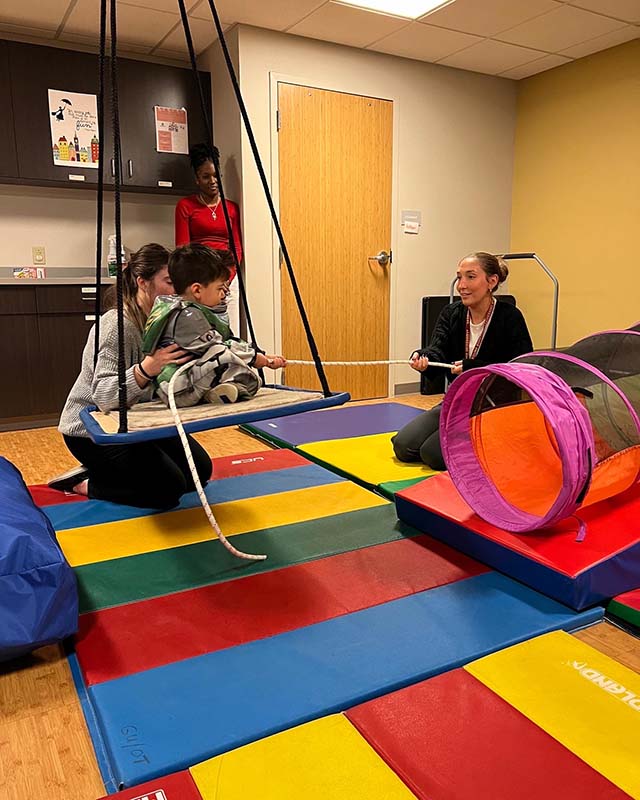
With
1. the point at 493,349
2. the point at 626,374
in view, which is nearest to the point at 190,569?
the point at 626,374

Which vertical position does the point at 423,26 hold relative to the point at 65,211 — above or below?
above

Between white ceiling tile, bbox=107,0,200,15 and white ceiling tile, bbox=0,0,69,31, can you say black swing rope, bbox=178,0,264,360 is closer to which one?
white ceiling tile, bbox=107,0,200,15

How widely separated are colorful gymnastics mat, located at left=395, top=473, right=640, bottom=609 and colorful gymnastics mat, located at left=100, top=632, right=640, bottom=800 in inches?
11.5

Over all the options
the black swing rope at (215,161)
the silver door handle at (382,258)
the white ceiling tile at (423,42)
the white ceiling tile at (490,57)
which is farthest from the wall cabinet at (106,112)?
the black swing rope at (215,161)

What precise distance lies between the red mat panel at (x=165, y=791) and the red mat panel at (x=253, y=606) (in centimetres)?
37

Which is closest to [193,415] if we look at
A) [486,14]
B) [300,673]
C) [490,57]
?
[300,673]

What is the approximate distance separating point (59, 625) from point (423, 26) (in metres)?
4.41

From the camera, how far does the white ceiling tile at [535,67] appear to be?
5.12 metres

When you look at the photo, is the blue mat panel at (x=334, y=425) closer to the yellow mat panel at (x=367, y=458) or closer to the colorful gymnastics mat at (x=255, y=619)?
the yellow mat panel at (x=367, y=458)

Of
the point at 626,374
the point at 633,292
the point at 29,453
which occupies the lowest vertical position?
the point at 29,453

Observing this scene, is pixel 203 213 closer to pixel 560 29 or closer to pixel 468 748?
pixel 560 29

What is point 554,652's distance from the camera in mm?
1554

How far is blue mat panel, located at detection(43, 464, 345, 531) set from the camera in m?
2.41

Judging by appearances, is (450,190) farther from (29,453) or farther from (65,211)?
(29,453)
